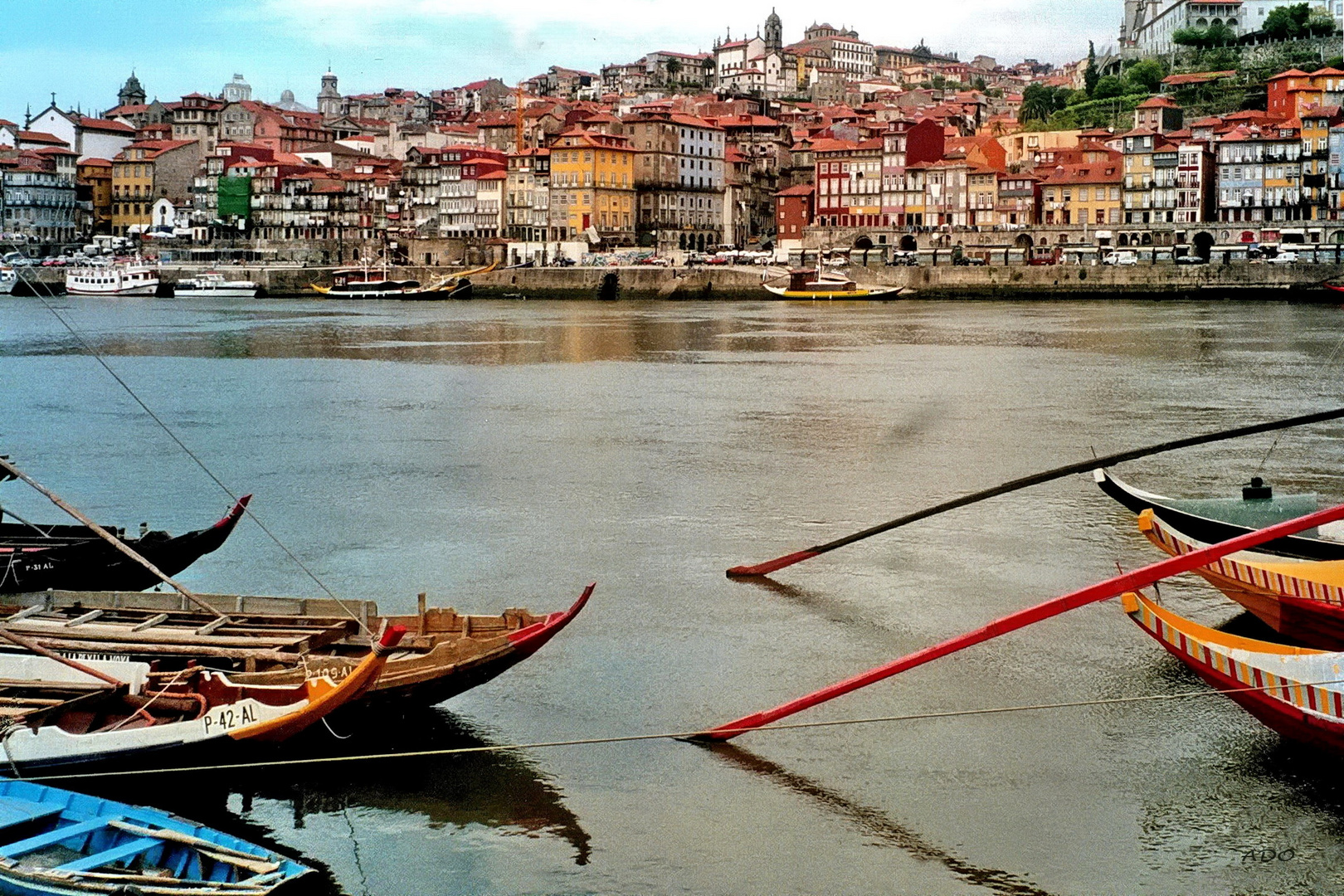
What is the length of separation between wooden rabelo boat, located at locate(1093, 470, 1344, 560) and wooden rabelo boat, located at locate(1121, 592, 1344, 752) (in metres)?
2.84

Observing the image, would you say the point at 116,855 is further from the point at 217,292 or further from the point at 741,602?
the point at 217,292

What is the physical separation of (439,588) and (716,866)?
20.2ft

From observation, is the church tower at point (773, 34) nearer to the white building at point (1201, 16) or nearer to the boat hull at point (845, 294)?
the white building at point (1201, 16)

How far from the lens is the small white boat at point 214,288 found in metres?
87.4

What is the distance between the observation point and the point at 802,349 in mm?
42938

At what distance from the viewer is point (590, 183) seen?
9075 cm

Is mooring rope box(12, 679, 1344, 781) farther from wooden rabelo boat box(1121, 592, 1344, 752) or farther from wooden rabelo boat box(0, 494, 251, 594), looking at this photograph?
wooden rabelo boat box(0, 494, 251, 594)

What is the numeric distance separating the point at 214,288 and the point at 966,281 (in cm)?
4198

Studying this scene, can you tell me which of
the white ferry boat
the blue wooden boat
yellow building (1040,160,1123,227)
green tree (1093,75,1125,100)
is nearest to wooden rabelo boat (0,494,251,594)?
the blue wooden boat

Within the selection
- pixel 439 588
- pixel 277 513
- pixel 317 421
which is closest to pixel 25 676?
pixel 439 588

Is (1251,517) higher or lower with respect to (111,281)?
lower

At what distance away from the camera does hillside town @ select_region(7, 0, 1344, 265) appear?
7969 centimetres

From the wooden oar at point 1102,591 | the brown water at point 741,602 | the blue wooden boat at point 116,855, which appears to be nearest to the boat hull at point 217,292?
the brown water at point 741,602

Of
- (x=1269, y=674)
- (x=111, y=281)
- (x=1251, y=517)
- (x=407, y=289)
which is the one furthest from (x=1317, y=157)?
(x=1269, y=674)
